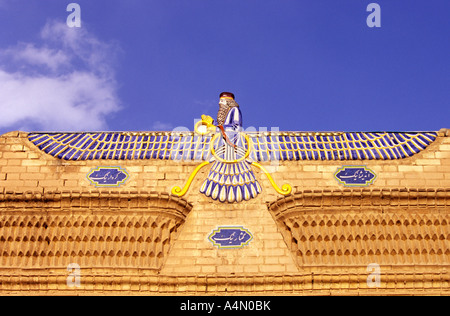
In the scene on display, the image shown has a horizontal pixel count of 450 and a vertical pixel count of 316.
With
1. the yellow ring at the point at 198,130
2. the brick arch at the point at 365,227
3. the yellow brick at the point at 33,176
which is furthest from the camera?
the yellow ring at the point at 198,130

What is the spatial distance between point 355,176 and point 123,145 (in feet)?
14.0

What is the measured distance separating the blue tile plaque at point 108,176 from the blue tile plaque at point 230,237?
6.36 ft

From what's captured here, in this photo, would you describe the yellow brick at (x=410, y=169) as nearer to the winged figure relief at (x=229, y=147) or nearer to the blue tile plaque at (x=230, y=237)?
the winged figure relief at (x=229, y=147)

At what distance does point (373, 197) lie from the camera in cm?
1133

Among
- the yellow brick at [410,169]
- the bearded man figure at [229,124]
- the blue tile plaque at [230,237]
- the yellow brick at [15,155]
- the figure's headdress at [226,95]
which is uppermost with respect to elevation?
the figure's headdress at [226,95]

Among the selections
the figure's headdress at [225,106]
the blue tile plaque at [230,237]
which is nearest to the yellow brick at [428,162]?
the blue tile plaque at [230,237]

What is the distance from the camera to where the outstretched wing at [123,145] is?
12.2m

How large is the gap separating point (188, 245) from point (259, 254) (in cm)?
120

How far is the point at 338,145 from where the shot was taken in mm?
12344

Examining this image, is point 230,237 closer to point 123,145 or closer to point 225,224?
point 225,224

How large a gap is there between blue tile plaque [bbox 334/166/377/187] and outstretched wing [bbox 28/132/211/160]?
7.91ft

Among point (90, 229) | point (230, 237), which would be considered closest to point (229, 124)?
point (230, 237)
